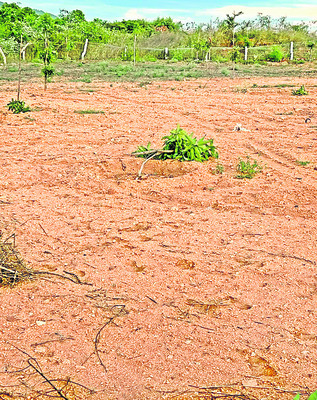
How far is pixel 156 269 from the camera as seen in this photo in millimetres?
3727

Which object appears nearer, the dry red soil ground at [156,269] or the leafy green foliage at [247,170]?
the dry red soil ground at [156,269]

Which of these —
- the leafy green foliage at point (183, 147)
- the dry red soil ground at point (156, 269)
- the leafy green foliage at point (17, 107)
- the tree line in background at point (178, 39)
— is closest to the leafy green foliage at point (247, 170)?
the dry red soil ground at point (156, 269)

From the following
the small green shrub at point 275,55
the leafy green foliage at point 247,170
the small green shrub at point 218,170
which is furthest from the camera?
the small green shrub at point 275,55

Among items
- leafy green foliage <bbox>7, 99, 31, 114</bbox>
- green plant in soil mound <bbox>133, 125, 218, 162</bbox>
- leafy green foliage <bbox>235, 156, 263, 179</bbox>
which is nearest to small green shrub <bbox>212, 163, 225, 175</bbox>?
leafy green foliage <bbox>235, 156, 263, 179</bbox>

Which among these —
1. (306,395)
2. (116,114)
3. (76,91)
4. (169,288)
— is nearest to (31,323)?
(169,288)

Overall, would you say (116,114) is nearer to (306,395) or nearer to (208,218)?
(208,218)

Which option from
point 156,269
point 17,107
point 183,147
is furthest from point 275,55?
point 156,269

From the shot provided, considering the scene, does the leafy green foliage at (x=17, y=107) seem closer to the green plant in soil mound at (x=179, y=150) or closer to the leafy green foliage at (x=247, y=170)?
the green plant in soil mound at (x=179, y=150)

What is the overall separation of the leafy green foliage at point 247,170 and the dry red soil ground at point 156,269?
0.08 m

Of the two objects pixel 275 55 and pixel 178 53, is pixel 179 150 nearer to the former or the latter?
pixel 275 55

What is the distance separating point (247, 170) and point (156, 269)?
268 centimetres

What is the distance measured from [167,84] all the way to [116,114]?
209 inches

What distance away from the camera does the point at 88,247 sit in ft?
13.4

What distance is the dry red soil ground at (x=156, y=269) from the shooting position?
2.64 metres
